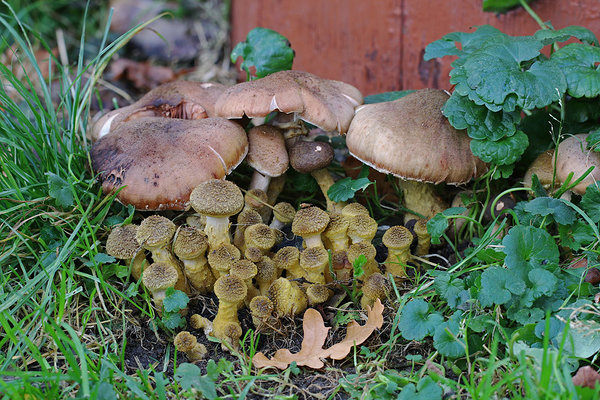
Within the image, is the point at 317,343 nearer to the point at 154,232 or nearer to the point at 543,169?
the point at 154,232

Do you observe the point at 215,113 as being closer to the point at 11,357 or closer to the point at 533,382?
the point at 11,357

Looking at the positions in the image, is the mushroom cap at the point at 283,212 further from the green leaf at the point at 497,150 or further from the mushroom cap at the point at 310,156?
the green leaf at the point at 497,150

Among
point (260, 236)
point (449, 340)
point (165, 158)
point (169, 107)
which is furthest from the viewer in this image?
point (169, 107)

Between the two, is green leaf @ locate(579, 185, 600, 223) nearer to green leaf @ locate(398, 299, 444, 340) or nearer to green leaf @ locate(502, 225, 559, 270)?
green leaf @ locate(502, 225, 559, 270)

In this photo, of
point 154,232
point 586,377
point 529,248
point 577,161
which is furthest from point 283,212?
point 586,377

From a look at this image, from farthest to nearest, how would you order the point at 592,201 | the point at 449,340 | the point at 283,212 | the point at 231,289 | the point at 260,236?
the point at 283,212
the point at 260,236
the point at 592,201
the point at 231,289
the point at 449,340

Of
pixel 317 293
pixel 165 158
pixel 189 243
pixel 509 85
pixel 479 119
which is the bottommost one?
pixel 317 293

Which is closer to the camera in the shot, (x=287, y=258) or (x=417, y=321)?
(x=417, y=321)

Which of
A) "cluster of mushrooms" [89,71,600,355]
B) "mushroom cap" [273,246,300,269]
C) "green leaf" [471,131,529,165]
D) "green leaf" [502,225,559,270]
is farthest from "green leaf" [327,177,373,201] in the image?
"green leaf" [502,225,559,270]
